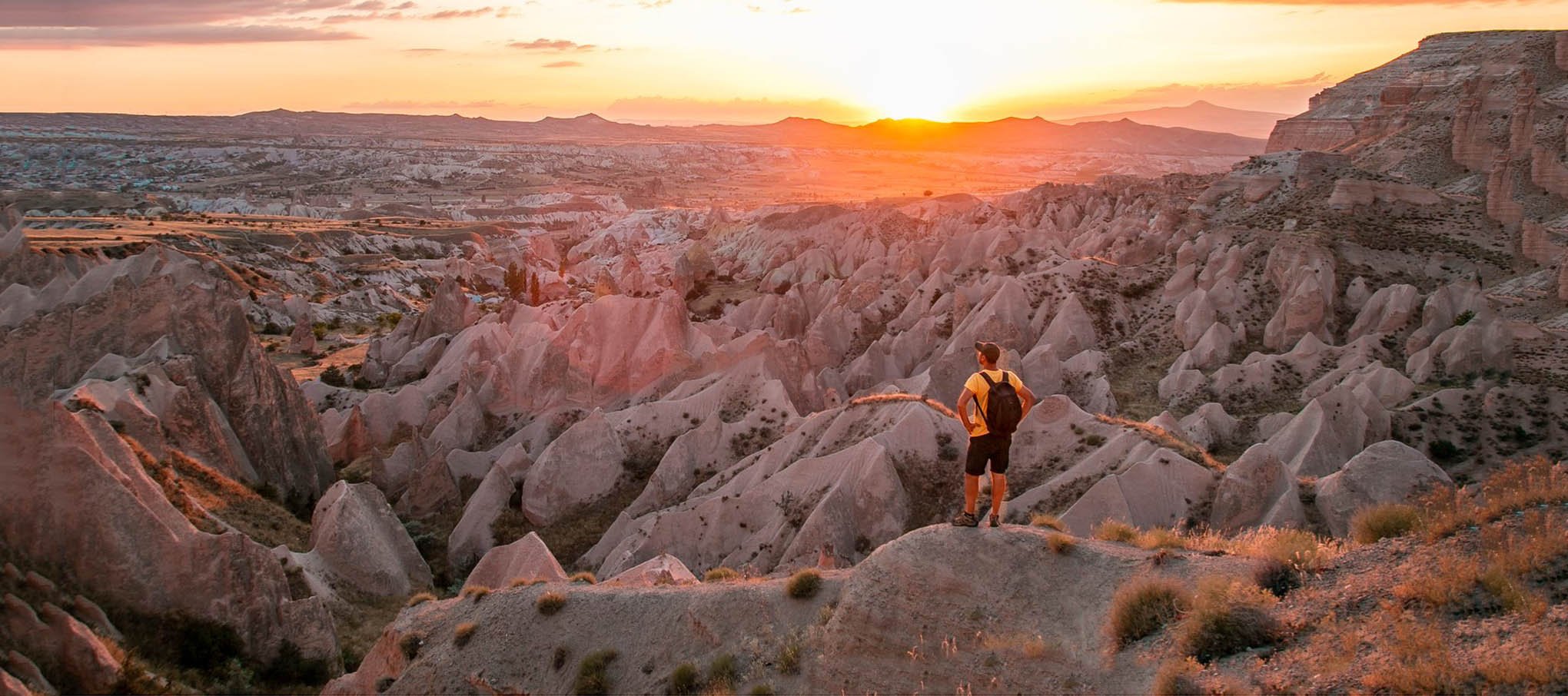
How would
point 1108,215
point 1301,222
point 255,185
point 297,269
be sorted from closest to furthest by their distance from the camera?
point 1301,222
point 1108,215
point 297,269
point 255,185

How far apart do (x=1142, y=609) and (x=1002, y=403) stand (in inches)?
87.0

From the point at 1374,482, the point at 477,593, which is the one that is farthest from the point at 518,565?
the point at 1374,482

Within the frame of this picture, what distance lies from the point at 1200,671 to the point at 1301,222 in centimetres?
4289

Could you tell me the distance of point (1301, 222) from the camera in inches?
1783

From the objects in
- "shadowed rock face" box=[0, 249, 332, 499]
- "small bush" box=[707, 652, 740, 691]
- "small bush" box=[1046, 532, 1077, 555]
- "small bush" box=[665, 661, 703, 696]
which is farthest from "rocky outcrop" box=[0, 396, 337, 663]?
"small bush" box=[1046, 532, 1077, 555]

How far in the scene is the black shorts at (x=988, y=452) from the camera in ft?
33.2

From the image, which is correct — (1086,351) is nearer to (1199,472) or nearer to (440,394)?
(1199,472)

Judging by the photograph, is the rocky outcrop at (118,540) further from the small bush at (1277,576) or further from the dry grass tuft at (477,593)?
the small bush at (1277,576)

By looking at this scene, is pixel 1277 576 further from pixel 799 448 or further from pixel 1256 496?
pixel 799 448

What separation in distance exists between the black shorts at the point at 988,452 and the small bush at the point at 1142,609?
178 centimetres

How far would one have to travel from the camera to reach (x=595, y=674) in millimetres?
10906

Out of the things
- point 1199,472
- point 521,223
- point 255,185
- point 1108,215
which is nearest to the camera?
point 1199,472

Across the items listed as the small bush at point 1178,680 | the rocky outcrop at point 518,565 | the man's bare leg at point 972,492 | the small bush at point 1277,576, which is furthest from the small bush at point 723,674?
the rocky outcrop at point 518,565

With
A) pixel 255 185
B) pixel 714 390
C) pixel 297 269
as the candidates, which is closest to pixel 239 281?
pixel 297 269
